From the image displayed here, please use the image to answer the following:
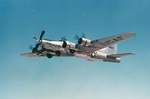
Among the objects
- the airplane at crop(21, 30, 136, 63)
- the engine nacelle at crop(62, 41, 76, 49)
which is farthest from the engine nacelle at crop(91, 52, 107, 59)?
the engine nacelle at crop(62, 41, 76, 49)

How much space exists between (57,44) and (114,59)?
38.7 ft

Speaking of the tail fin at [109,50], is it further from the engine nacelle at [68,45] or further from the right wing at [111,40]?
the engine nacelle at [68,45]

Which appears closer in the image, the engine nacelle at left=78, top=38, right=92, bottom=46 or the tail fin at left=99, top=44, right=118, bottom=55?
the engine nacelle at left=78, top=38, right=92, bottom=46

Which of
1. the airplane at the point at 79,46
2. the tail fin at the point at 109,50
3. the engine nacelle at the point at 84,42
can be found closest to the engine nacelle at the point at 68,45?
the airplane at the point at 79,46

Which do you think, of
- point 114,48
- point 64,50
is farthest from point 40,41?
point 114,48

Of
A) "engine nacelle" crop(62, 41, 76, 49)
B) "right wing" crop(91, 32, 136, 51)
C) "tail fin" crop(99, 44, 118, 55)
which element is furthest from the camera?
"tail fin" crop(99, 44, 118, 55)

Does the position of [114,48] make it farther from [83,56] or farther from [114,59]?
[83,56]

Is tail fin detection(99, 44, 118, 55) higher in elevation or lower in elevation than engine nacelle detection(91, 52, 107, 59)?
higher

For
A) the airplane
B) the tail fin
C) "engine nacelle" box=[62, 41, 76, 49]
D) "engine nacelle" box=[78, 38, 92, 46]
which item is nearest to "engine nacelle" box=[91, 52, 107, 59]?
the airplane

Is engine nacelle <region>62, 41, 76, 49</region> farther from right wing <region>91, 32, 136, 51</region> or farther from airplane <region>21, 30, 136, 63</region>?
right wing <region>91, 32, 136, 51</region>

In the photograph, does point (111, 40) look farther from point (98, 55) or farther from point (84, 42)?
point (98, 55)

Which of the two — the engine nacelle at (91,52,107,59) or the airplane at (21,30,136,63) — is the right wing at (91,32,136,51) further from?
the engine nacelle at (91,52,107,59)

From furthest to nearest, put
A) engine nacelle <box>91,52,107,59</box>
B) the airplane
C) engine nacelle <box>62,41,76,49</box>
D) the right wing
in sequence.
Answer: engine nacelle <box>91,52,107,59</box> → engine nacelle <box>62,41,76,49</box> → the airplane → the right wing

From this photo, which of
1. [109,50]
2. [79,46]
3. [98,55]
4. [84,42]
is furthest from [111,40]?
[109,50]
